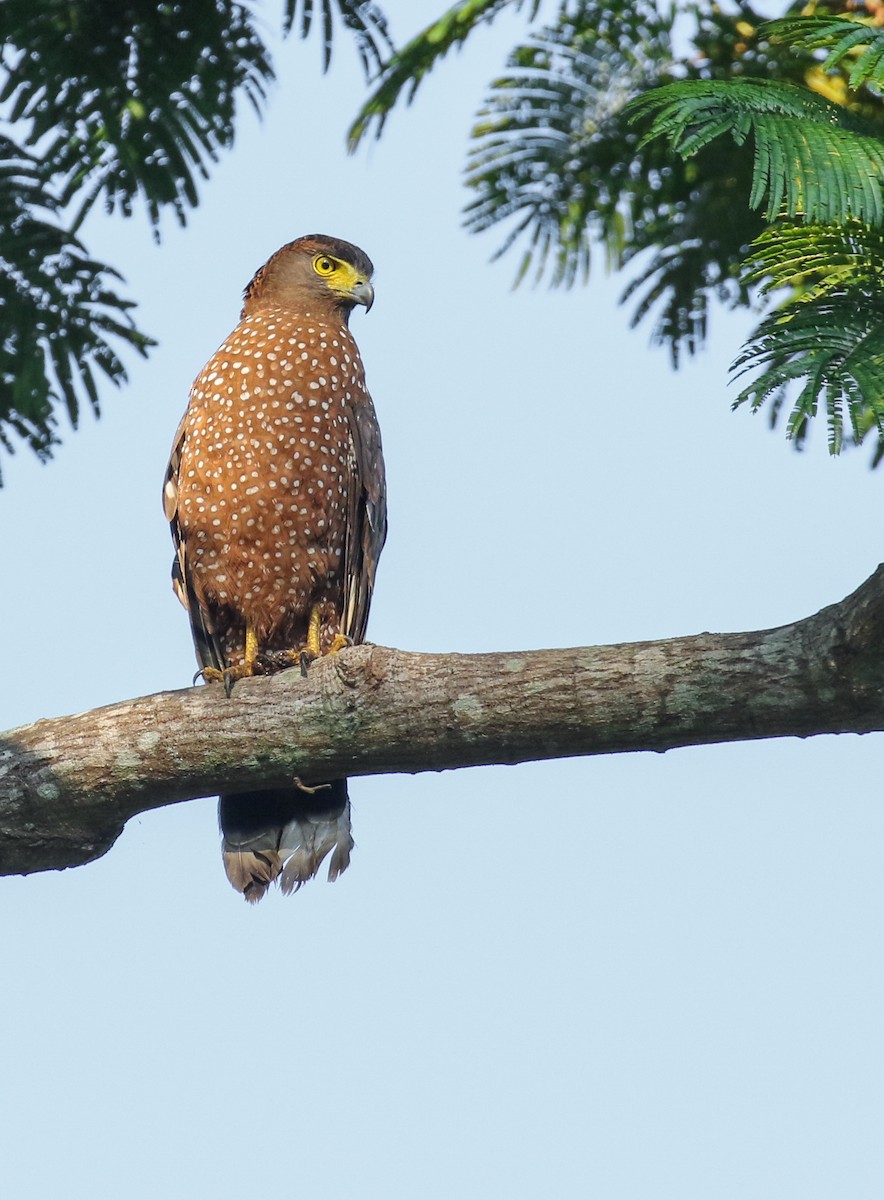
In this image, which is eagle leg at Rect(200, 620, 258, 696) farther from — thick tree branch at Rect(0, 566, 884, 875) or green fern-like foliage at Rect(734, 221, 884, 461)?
green fern-like foliage at Rect(734, 221, 884, 461)

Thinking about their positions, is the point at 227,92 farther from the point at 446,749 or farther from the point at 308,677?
the point at 446,749

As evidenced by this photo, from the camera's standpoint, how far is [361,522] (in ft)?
19.0

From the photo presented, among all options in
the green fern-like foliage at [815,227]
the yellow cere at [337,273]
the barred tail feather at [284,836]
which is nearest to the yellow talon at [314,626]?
the barred tail feather at [284,836]

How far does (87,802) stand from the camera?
438 cm

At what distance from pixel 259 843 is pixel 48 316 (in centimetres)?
185

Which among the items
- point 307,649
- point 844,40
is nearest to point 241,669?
point 307,649

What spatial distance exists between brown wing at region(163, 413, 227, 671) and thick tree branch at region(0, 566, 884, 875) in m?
1.31

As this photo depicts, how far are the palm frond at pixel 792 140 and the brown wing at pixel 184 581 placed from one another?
8.98ft

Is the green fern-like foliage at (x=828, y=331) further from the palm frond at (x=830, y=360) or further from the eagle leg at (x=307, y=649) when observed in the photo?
the eagle leg at (x=307, y=649)

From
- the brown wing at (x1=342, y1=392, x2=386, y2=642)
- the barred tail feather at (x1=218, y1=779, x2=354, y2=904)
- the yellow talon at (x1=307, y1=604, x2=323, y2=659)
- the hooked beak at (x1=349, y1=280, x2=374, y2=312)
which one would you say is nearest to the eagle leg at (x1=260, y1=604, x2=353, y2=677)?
the yellow talon at (x1=307, y1=604, x2=323, y2=659)

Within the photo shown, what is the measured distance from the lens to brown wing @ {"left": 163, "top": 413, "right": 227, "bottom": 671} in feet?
18.7

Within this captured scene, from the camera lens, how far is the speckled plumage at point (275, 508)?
548 centimetres

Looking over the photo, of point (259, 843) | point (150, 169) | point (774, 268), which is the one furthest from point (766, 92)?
point (259, 843)

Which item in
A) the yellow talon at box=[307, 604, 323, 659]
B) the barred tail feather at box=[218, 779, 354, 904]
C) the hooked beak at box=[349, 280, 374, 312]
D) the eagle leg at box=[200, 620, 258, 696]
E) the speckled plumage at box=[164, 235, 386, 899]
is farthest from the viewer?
the hooked beak at box=[349, 280, 374, 312]
